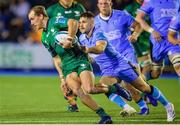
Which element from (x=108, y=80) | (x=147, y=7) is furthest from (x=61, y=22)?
(x=147, y=7)

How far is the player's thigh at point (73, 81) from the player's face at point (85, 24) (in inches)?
25.7

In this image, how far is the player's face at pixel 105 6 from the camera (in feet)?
39.3

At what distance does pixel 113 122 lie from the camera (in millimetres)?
10789

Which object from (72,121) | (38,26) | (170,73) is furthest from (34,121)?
(170,73)

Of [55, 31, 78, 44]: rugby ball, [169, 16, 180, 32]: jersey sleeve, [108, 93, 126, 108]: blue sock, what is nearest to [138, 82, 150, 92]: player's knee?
[108, 93, 126, 108]: blue sock

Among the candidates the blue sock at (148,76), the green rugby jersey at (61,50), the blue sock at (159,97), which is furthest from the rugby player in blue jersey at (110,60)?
the blue sock at (148,76)

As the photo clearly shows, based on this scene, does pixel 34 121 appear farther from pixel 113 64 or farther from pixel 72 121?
pixel 113 64

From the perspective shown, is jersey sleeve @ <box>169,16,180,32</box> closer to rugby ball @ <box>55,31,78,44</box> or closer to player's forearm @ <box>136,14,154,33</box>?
player's forearm @ <box>136,14,154,33</box>

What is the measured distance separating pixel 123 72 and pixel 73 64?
1.25 meters

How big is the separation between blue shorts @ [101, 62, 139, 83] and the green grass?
62 cm

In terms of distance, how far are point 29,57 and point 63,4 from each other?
9.19m

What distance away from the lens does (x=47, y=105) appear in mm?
13938

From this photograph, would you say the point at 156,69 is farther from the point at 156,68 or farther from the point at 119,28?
the point at 119,28

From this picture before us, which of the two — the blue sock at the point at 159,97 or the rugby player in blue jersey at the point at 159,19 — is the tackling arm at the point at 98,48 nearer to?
the blue sock at the point at 159,97
